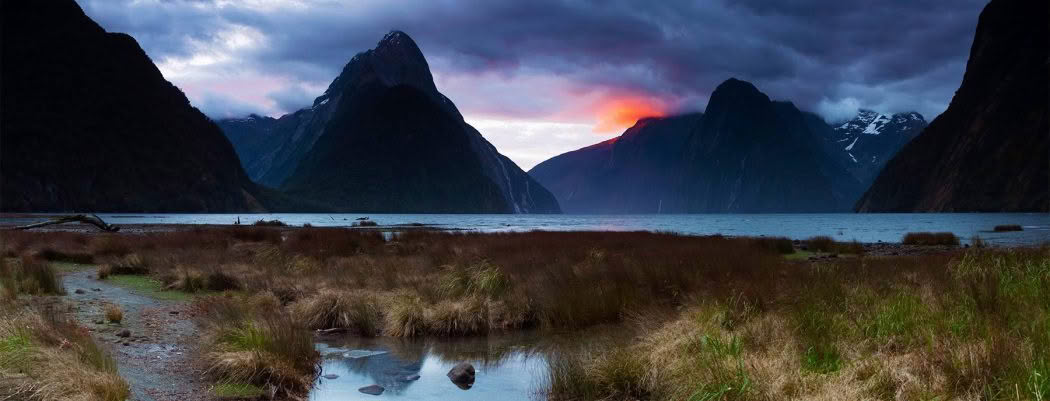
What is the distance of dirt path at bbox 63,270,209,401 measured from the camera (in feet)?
24.4

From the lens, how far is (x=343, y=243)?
28250 mm

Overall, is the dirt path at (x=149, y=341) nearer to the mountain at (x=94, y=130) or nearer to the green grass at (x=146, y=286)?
the green grass at (x=146, y=286)

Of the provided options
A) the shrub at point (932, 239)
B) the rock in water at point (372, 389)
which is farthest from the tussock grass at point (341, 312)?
the shrub at point (932, 239)

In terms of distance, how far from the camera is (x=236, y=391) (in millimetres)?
7426

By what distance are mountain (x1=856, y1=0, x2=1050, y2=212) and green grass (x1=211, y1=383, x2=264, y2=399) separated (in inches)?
5696

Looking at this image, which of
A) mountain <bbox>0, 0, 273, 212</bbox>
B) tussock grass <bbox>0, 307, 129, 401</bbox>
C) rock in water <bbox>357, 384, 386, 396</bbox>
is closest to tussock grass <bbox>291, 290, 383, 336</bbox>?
rock in water <bbox>357, 384, 386, 396</bbox>

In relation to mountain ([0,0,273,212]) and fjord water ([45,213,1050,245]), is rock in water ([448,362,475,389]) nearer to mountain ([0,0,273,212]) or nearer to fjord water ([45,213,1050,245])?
fjord water ([45,213,1050,245])

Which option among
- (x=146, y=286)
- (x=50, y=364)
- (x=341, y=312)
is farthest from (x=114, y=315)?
(x=146, y=286)

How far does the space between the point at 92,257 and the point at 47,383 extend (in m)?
21.1

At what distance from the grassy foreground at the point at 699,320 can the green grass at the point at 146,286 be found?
0.53 feet

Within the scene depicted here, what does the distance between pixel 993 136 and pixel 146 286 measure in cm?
15972

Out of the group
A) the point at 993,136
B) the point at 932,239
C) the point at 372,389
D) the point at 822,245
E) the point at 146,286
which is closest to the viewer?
the point at 372,389

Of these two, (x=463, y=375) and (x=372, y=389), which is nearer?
(x=372, y=389)

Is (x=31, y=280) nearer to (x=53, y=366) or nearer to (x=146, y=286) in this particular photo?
(x=146, y=286)
